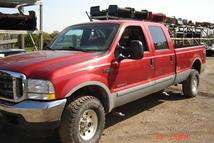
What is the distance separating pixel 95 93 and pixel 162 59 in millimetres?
2159

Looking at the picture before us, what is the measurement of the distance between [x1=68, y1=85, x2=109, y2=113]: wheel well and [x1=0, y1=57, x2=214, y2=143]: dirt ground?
60cm

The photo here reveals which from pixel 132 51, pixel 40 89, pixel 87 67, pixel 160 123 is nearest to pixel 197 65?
pixel 160 123

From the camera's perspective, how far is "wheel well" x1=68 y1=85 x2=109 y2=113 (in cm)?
460

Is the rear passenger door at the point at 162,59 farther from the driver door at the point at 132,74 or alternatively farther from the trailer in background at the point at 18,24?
the trailer in background at the point at 18,24

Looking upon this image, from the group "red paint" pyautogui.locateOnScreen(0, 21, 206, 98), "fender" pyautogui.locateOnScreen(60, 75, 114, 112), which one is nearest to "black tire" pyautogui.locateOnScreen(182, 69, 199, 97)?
"red paint" pyautogui.locateOnScreen(0, 21, 206, 98)

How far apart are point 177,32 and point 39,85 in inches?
659

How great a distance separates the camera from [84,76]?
4.54 meters

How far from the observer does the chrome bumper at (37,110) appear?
13.2 ft

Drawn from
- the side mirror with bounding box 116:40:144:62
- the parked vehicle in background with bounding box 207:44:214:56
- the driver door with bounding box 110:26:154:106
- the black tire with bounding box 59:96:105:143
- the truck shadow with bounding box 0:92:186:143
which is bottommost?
the parked vehicle in background with bounding box 207:44:214:56

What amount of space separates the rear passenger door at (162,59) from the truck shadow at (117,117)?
0.79 m

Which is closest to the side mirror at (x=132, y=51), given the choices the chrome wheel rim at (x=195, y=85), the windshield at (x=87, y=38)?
the windshield at (x=87, y=38)

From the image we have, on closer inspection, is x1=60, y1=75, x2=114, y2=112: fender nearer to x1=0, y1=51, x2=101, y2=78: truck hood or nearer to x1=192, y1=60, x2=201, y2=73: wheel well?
x1=0, y1=51, x2=101, y2=78: truck hood

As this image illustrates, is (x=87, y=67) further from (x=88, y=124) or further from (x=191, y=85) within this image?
(x=191, y=85)

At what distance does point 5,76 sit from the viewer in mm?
4301
